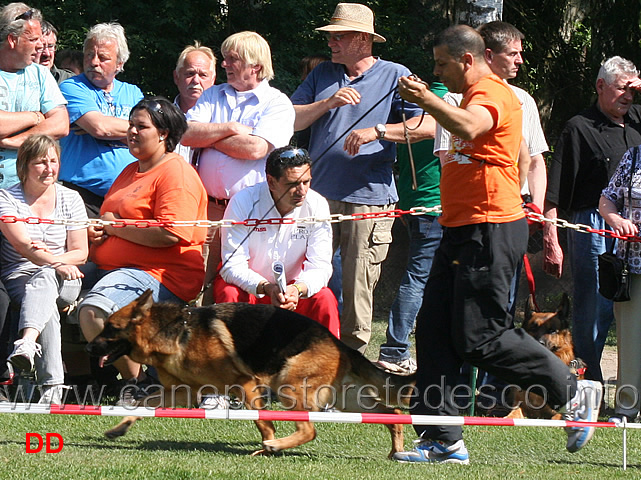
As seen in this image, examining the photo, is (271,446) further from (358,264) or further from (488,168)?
(358,264)

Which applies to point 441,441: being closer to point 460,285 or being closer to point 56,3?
point 460,285

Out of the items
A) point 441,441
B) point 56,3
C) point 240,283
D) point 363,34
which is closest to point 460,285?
point 441,441

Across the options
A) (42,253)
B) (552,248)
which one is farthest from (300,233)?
(552,248)

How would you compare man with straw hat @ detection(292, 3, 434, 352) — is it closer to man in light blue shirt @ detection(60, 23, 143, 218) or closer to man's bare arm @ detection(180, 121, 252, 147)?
man's bare arm @ detection(180, 121, 252, 147)

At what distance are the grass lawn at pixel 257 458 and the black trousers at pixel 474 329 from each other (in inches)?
14.8

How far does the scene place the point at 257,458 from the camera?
Answer: 205 inches

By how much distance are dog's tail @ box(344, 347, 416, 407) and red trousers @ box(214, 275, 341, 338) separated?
2.48 ft

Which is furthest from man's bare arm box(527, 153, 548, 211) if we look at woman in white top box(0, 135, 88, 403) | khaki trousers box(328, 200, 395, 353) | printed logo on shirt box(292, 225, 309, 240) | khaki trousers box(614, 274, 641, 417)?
woman in white top box(0, 135, 88, 403)

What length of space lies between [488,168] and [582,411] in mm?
1405

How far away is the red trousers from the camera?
638cm

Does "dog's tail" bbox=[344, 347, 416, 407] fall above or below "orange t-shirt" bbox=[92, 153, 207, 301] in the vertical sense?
below

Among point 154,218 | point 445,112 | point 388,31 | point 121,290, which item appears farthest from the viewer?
point 388,31

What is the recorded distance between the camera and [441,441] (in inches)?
204

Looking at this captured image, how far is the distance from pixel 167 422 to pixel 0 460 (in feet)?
4.51
